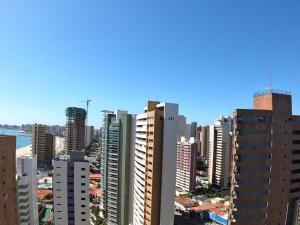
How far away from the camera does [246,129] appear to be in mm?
25922

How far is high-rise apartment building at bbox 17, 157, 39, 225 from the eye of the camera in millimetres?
38812

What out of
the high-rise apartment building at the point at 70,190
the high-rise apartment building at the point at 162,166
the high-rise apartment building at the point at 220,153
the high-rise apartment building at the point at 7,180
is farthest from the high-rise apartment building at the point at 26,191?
the high-rise apartment building at the point at 220,153

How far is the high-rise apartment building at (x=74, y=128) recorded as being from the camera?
124 meters

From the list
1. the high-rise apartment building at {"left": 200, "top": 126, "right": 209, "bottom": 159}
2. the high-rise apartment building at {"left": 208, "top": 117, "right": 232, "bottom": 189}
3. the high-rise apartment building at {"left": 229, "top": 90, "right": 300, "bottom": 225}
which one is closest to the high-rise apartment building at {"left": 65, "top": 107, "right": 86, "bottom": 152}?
the high-rise apartment building at {"left": 200, "top": 126, "right": 209, "bottom": 159}

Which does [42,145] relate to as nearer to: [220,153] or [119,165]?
[220,153]

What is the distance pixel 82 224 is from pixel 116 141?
17.2 metres

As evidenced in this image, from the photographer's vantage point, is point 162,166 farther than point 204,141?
No

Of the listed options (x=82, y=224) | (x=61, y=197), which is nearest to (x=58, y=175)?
(x=61, y=197)

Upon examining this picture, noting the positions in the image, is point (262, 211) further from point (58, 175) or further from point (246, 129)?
point (58, 175)

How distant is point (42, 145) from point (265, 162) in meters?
110

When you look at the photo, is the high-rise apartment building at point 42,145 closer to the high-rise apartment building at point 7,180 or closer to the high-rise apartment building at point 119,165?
the high-rise apartment building at point 119,165

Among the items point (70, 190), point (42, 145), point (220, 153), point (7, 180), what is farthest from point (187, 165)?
point (7, 180)

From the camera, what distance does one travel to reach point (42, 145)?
121750 millimetres

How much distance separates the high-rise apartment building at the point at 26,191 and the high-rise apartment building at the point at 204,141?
85.0 metres
